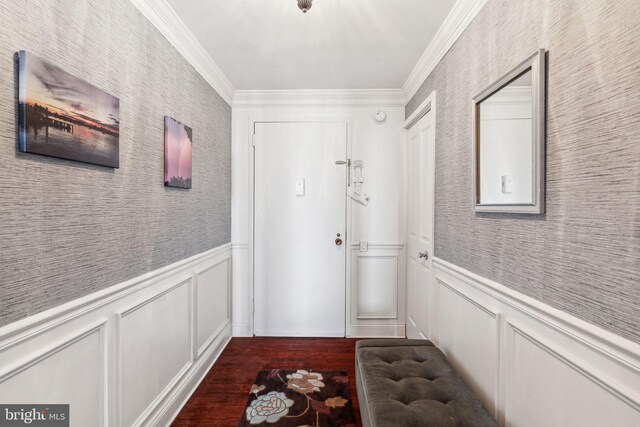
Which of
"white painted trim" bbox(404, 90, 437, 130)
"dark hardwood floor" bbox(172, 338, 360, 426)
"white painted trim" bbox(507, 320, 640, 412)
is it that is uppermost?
"white painted trim" bbox(404, 90, 437, 130)

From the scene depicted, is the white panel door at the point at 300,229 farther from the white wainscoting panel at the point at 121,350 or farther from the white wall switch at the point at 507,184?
the white wall switch at the point at 507,184

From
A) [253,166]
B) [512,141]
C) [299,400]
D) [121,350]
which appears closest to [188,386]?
[299,400]

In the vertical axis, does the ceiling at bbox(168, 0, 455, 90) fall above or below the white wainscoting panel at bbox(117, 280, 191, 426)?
above

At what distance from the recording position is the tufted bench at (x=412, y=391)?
1.26 m

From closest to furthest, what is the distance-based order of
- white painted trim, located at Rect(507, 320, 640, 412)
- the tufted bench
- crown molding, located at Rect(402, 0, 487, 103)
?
white painted trim, located at Rect(507, 320, 640, 412)
the tufted bench
crown molding, located at Rect(402, 0, 487, 103)

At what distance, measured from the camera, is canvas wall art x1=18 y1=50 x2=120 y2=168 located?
98cm

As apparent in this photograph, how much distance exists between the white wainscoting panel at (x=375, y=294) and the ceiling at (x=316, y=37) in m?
1.62

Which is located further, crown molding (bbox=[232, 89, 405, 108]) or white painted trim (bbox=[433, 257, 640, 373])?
crown molding (bbox=[232, 89, 405, 108])

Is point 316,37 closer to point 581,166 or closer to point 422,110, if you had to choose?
point 422,110

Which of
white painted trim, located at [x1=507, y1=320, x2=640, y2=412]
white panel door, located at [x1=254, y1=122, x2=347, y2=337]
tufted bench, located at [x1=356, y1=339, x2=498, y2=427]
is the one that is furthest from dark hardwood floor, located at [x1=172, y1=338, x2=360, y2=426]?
white painted trim, located at [x1=507, y1=320, x2=640, y2=412]

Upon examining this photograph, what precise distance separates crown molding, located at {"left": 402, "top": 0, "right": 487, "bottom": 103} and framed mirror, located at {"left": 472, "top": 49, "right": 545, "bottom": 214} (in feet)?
1.64

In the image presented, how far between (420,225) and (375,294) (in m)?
0.90

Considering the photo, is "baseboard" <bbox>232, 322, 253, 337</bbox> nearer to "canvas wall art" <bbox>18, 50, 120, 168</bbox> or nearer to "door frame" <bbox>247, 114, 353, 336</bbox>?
"door frame" <bbox>247, 114, 353, 336</bbox>

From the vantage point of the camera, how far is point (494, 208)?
1.41 metres
